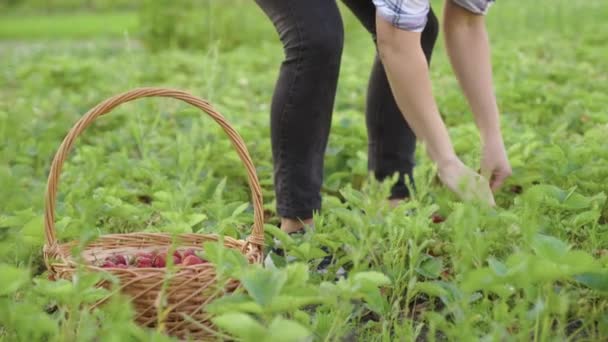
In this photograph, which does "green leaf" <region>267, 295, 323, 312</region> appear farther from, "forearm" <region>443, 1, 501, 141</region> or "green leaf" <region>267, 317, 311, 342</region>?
"forearm" <region>443, 1, 501, 141</region>

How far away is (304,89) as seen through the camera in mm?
2139

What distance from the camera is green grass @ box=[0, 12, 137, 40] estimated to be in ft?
40.6

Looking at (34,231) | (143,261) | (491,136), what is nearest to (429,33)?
(491,136)

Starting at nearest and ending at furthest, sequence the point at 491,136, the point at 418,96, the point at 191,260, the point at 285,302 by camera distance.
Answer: the point at 285,302 < the point at 191,260 < the point at 418,96 < the point at 491,136

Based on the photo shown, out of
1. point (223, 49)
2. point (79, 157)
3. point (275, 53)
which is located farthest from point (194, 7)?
point (79, 157)

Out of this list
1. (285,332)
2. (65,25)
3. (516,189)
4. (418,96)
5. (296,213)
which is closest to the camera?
(285,332)

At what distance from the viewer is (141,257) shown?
1.83 metres

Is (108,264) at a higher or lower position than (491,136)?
lower

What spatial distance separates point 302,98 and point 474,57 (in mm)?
550

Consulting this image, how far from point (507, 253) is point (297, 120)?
1.98ft

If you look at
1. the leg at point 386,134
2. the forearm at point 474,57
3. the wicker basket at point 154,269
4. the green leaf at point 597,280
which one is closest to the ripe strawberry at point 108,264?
the wicker basket at point 154,269

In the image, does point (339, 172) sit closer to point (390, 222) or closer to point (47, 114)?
point (390, 222)

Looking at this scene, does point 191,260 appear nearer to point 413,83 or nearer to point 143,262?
point 143,262

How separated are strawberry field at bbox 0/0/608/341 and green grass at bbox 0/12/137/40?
272 inches
